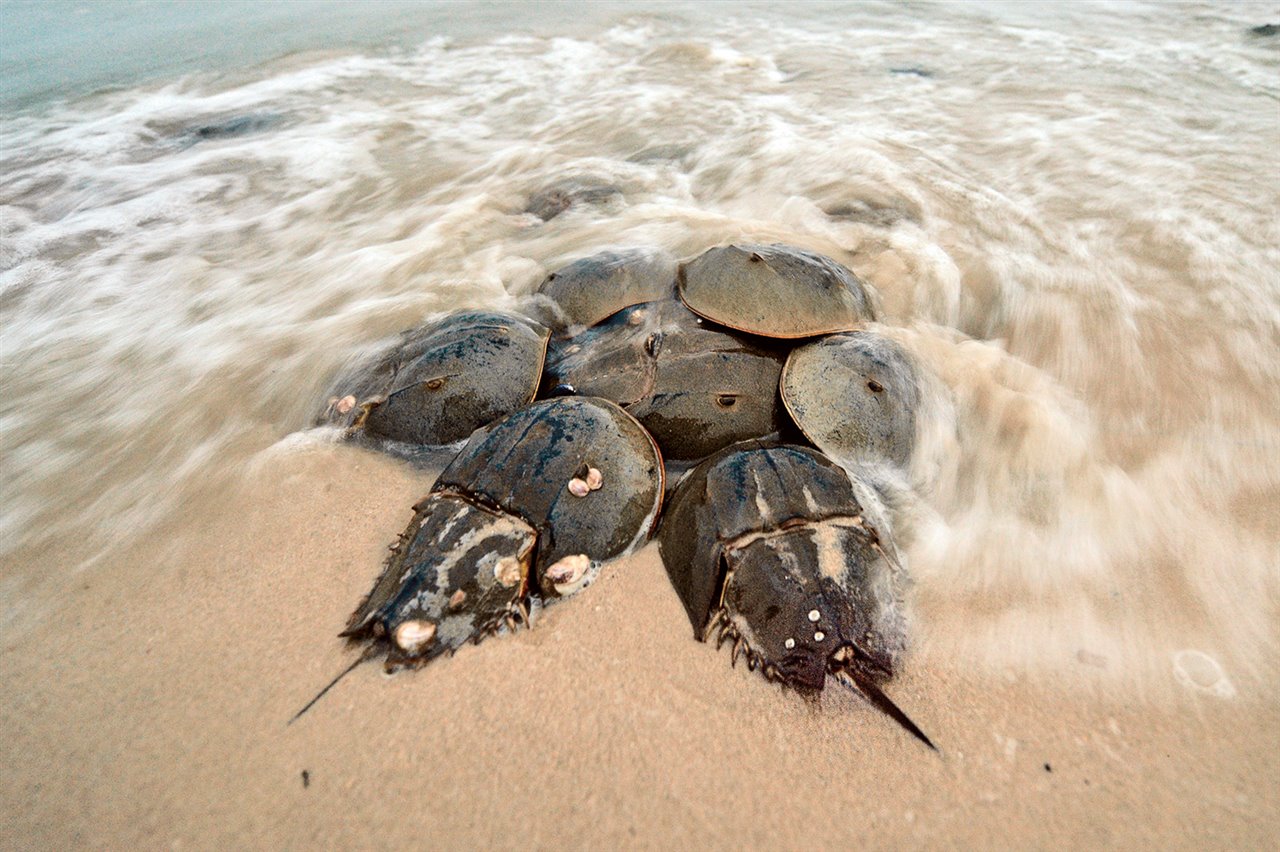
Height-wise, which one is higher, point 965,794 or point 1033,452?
point 1033,452

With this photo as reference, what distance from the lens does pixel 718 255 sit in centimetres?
282

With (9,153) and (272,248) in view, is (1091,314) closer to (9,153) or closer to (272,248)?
(272,248)

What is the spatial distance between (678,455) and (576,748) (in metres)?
1.05

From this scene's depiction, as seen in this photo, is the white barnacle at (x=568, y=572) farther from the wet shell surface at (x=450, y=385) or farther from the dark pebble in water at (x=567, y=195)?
the dark pebble in water at (x=567, y=195)

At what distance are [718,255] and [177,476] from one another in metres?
2.53

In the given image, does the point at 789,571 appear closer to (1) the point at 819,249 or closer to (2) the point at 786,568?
(2) the point at 786,568

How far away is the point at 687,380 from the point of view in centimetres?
235

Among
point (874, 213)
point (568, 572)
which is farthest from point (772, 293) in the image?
point (874, 213)

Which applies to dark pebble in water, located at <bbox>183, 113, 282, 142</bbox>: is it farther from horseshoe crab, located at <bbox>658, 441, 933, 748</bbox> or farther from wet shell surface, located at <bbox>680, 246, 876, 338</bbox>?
horseshoe crab, located at <bbox>658, 441, 933, 748</bbox>

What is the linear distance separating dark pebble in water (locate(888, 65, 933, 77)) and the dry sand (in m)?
7.71

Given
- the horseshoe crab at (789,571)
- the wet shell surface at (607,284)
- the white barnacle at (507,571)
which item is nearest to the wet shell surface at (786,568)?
the horseshoe crab at (789,571)

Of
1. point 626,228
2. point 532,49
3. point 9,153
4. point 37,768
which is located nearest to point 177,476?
point 37,768

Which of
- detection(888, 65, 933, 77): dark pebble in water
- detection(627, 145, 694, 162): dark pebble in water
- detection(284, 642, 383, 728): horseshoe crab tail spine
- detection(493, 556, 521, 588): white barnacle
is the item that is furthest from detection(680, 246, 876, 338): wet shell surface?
detection(888, 65, 933, 77): dark pebble in water

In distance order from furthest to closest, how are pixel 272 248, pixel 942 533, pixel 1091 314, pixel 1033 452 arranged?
pixel 272 248 → pixel 1091 314 → pixel 1033 452 → pixel 942 533
